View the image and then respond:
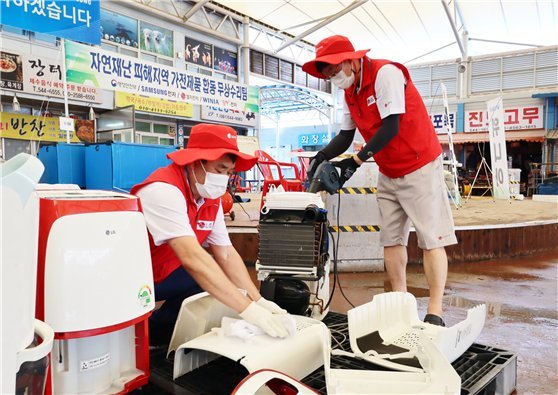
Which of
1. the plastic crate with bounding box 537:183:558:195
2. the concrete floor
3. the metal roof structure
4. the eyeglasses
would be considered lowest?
the concrete floor

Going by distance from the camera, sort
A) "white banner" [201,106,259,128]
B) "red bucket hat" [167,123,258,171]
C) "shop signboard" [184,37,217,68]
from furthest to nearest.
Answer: "shop signboard" [184,37,217,68] → "white banner" [201,106,259,128] → "red bucket hat" [167,123,258,171]

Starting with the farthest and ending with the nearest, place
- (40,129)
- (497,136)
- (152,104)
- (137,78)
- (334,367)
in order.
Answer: (152,104)
(40,129)
(137,78)
(497,136)
(334,367)

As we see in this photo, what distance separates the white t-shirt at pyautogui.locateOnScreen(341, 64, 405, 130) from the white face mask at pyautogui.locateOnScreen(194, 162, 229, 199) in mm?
776

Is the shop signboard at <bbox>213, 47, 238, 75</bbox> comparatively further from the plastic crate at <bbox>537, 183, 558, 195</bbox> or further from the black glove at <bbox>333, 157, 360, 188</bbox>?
Result: the black glove at <bbox>333, 157, 360, 188</bbox>

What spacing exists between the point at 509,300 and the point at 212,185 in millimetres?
2346

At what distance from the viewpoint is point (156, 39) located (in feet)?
35.4

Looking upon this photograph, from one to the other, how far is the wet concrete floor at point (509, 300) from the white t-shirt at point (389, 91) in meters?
1.19

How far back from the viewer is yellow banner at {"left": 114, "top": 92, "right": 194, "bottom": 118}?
845 centimetres

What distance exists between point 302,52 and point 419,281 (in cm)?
1355

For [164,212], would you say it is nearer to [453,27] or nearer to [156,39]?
[156,39]

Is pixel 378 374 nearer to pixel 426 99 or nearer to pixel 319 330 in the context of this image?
pixel 319 330

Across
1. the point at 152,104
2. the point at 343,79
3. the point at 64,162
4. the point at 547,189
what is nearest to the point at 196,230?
the point at 343,79

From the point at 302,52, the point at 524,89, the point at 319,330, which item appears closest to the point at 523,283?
the point at 319,330

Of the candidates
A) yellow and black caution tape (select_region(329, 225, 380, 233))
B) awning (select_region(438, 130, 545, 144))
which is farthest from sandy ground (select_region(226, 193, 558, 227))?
awning (select_region(438, 130, 545, 144))
